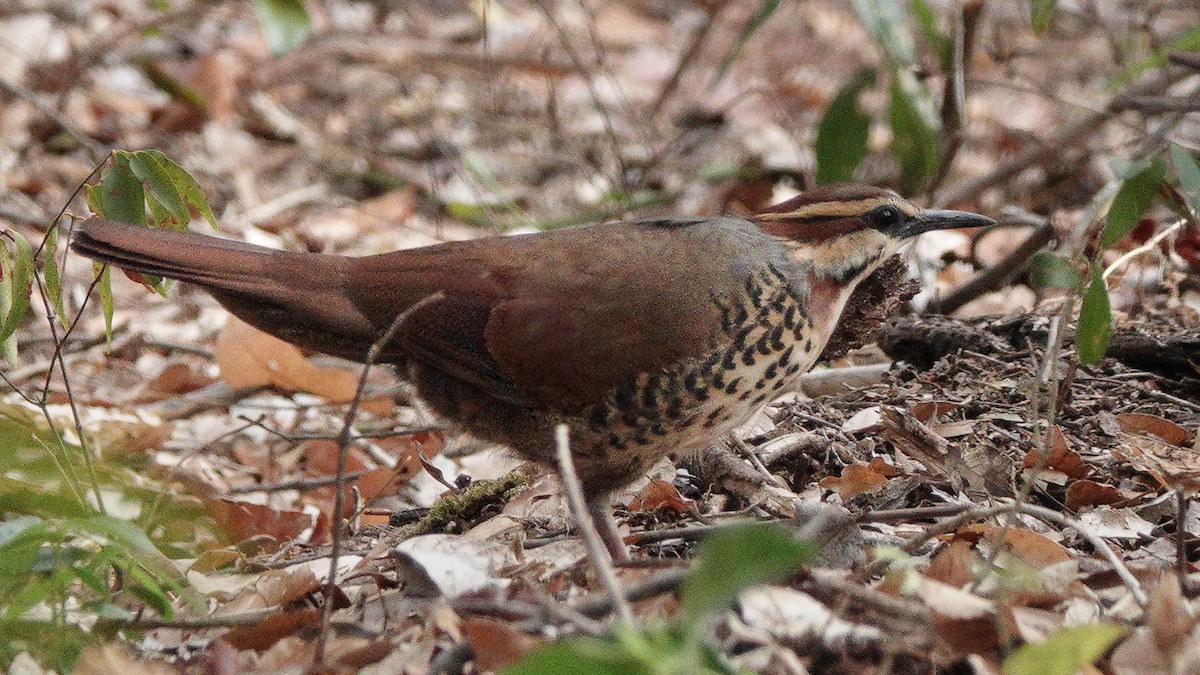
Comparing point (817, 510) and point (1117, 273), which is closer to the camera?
point (817, 510)

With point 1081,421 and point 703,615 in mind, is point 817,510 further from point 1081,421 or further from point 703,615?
point 703,615

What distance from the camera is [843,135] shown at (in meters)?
5.74

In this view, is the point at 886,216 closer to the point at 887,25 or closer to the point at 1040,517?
the point at 1040,517

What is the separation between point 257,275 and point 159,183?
32cm

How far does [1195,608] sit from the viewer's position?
260 centimetres

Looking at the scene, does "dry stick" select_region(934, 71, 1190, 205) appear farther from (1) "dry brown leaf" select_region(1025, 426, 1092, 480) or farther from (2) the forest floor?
(1) "dry brown leaf" select_region(1025, 426, 1092, 480)

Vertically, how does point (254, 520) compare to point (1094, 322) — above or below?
below

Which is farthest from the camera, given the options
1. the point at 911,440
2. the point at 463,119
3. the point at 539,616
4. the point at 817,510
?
the point at 463,119

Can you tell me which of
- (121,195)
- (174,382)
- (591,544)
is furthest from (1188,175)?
(174,382)

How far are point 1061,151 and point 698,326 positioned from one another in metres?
3.68

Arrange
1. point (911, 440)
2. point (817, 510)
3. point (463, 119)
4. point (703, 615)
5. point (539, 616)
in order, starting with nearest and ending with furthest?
point (703, 615)
point (539, 616)
point (817, 510)
point (911, 440)
point (463, 119)

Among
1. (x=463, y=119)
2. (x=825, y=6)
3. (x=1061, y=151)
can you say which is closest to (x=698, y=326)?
(x=1061, y=151)

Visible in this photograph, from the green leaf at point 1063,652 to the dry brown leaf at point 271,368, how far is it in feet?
11.6

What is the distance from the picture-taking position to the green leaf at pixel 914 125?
536 cm
